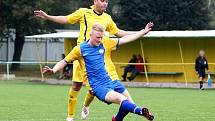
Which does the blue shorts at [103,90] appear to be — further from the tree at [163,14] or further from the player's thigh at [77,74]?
the tree at [163,14]

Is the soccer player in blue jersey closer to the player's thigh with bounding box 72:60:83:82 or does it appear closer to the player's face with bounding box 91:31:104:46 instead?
the player's face with bounding box 91:31:104:46

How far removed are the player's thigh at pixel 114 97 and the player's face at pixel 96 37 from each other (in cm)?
83

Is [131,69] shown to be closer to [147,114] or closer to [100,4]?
[100,4]

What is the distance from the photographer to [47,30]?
160ft

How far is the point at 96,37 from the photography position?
9773mm

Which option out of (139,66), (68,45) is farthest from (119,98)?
(68,45)

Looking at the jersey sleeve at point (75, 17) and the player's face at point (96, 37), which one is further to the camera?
the jersey sleeve at point (75, 17)

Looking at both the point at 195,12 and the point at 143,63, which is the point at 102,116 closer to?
the point at 143,63

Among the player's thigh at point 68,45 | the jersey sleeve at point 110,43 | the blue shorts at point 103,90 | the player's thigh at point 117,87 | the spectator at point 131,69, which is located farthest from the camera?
the player's thigh at point 68,45

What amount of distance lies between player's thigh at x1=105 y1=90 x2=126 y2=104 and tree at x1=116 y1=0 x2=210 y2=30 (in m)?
37.0

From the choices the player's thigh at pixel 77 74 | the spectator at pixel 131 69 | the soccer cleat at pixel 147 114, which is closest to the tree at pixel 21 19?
the spectator at pixel 131 69

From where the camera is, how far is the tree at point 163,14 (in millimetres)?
46688

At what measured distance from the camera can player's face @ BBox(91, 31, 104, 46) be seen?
382 inches

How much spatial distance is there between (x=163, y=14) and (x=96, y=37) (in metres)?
37.7
